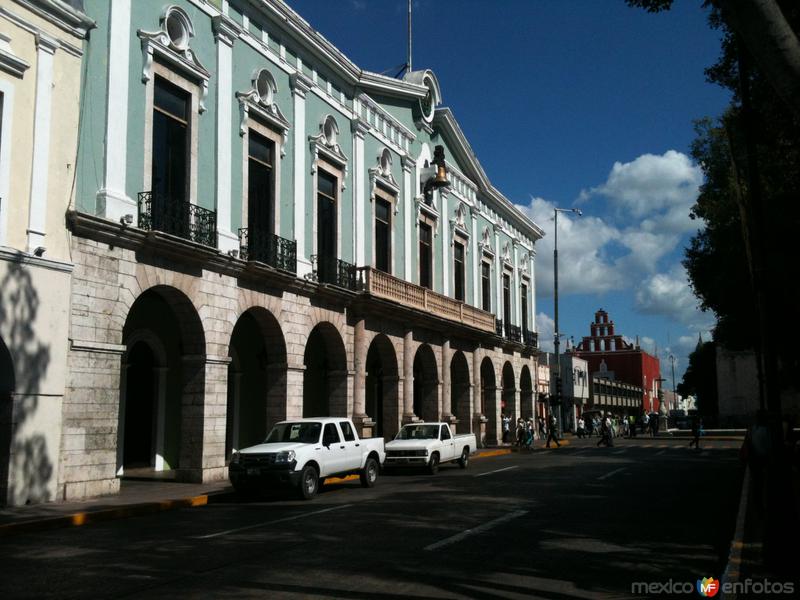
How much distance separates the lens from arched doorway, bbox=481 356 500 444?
124 ft

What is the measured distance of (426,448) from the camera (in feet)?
70.5

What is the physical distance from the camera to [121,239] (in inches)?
627

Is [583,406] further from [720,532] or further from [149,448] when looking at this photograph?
[720,532]

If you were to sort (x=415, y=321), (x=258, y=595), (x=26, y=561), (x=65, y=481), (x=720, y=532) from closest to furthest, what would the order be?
1. (x=258, y=595)
2. (x=26, y=561)
3. (x=720, y=532)
4. (x=65, y=481)
5. (x=415, y=321)

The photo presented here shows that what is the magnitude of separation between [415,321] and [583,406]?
5417 cm

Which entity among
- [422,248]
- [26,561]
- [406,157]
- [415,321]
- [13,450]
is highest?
[406,157]

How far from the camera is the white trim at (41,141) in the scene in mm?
14172

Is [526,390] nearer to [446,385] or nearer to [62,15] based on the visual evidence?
[446,385]

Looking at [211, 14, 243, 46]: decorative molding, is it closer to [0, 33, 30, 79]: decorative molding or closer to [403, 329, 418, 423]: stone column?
[0, 33, 30, 79]: decorative molding

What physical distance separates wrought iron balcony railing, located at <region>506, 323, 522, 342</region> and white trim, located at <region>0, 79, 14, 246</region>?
29753mm

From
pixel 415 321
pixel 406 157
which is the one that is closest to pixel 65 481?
pixel 415 321

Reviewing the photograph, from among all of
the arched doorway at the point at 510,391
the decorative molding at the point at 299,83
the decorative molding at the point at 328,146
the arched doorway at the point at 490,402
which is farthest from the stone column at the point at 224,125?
the arched doorway at the point at 510,391

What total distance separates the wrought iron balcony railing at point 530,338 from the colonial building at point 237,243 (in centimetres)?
1120

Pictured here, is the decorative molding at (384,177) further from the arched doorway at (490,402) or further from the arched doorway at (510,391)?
the arched doorway at (510,391)
